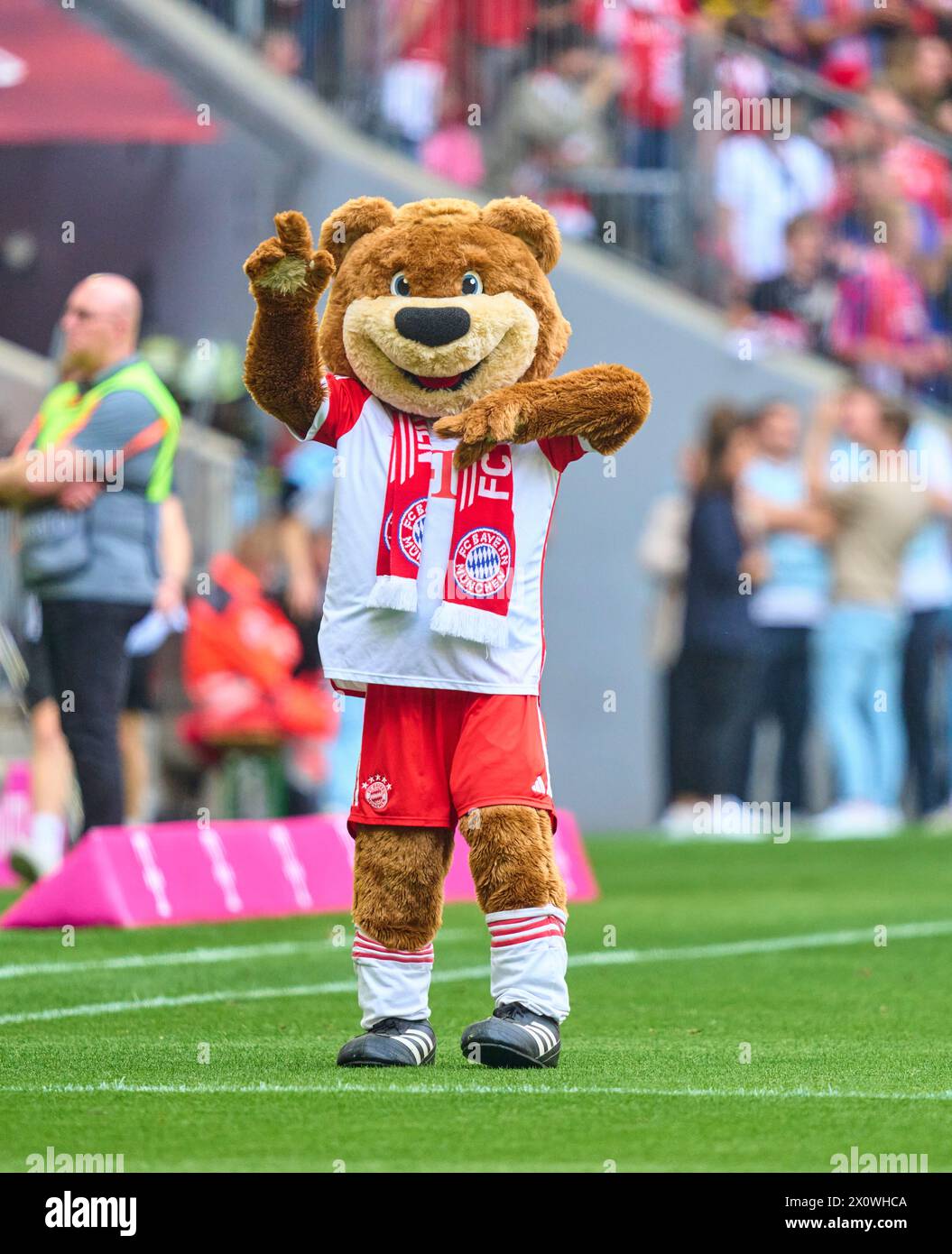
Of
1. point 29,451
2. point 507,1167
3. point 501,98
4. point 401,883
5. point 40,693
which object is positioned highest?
point 501,98

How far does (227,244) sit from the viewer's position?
15.0m

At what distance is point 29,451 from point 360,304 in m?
3.83

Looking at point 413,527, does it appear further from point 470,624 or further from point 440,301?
point 440,301

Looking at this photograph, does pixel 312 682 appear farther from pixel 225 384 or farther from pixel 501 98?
pixel 501 98

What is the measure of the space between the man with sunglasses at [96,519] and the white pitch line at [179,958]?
107 centimetres

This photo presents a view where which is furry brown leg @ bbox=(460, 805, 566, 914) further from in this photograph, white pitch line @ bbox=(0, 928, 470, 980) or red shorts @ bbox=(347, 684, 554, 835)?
white pitch line @ bbox=(0, 928, 470, 980)

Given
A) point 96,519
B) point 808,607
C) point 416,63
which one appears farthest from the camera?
point 416,63

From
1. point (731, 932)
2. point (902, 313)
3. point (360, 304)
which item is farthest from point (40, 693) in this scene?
point (902, 313)

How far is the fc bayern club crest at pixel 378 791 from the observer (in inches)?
227

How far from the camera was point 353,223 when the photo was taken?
20.4 ft

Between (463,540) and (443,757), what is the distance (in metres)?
0.49

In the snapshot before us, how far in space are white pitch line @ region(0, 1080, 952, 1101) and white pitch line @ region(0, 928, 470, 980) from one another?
A: 2.40 m

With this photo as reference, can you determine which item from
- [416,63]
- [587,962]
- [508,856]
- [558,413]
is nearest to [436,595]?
[558,413]

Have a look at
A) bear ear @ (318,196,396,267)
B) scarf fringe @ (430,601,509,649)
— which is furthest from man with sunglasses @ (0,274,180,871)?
scarf fringe @ (430,601,509,649)
